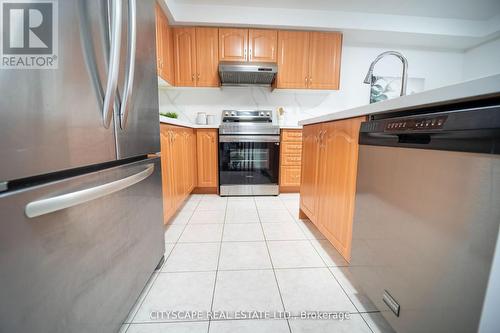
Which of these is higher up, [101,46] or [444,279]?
[101,46]

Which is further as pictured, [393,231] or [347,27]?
[347,27]

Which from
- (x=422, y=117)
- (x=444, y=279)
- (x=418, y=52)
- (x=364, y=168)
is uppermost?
(x=418, y=52)

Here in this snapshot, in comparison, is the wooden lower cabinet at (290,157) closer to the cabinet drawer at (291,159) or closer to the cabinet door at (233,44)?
the cabinet drawer at (291,159)

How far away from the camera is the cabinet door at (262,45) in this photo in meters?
2.66

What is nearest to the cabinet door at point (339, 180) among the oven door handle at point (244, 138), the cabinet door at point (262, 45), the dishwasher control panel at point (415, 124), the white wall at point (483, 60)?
the dishwasher control panel at point (415, 124)

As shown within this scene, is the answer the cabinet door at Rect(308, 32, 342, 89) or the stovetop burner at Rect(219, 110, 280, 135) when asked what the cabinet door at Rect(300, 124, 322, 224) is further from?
the cabinet door at Rect(308, 32, 342, 89)

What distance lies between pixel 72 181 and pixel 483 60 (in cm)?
497

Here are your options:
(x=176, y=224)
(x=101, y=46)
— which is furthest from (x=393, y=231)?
(x=176, y=224)

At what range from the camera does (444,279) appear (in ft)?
1.71

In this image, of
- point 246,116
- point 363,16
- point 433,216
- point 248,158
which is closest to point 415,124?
point 433,216

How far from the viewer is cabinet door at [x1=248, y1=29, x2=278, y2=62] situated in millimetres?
2656

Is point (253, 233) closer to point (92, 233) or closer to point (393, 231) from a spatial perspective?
point (393, 231)

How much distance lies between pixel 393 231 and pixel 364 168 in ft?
0.92

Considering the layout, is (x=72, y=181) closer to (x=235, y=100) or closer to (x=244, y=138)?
(x=244, y=138)
